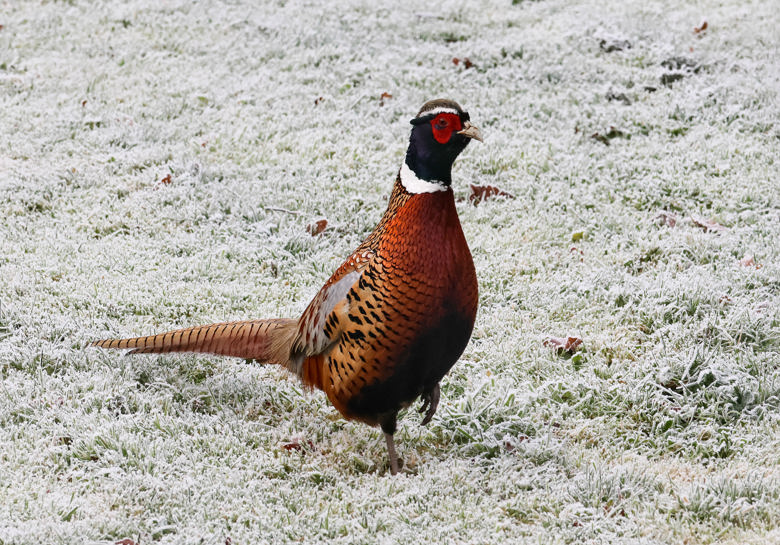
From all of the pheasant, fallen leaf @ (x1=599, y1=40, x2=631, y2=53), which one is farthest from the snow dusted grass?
the pheasant

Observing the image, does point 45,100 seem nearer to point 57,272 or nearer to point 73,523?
point 57,272

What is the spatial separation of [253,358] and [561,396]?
5.09 feet

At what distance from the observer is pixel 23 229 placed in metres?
5.44

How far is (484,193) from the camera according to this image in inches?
242

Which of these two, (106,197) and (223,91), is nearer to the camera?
(106,197)

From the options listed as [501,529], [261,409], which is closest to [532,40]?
[261,409]

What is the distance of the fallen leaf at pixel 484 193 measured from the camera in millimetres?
6137

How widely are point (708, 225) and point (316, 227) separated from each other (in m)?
2.77

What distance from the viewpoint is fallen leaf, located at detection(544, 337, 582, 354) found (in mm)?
4312

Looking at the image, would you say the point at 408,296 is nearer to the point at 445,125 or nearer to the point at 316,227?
the point at 445,125

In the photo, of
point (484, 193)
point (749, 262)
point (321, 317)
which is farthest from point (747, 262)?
point (321, 317)

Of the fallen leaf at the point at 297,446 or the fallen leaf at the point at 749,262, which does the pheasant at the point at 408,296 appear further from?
the fallen leaf at the point at 749,262

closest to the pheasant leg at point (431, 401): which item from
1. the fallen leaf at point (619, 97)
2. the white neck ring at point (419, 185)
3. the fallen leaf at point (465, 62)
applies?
the white neck ring at point (419, 185)

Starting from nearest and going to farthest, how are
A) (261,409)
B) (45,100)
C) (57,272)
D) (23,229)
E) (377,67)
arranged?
(261,409) < (57,272) < (23,229) < (45,100) < (377,67)
